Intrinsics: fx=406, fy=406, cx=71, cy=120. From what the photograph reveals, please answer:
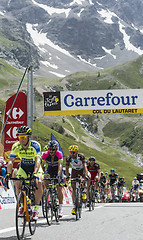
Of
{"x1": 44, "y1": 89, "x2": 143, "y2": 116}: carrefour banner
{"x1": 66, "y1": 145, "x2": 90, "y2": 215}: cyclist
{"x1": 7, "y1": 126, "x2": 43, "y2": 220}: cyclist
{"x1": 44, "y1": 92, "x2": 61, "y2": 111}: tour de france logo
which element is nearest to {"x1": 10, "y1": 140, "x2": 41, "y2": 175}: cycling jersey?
{"x1": 7, "y1": 126, "x2": 43, "y2": 220}: cyclist

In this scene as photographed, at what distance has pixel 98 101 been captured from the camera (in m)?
23.9

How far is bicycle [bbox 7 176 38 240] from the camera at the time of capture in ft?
21.3

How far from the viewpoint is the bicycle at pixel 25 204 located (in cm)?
650

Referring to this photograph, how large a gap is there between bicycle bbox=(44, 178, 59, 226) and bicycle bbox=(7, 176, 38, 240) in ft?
3.29

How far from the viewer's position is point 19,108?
72.9ft

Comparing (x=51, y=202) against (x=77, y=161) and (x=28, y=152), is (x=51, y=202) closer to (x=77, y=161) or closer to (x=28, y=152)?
(x=28, y=152)

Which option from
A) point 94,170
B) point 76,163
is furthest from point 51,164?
point 94,170

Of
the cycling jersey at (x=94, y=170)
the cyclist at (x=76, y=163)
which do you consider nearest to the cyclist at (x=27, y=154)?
the cyclist at (x=76, y=163)

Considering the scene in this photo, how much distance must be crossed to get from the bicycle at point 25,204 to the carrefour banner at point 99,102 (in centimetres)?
1609

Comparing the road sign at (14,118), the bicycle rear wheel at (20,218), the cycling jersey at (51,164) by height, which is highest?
the road sign at (14,118)

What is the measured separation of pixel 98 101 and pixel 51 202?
15.3m

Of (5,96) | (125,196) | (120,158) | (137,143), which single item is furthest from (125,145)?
(125,196)

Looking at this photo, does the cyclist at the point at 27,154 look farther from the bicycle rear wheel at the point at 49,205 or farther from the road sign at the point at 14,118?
the road sign at the point at 14,118

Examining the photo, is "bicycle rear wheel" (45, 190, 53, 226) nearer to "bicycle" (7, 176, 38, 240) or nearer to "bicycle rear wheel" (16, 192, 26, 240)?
"bicycle" (7, 176, 38, 240)
